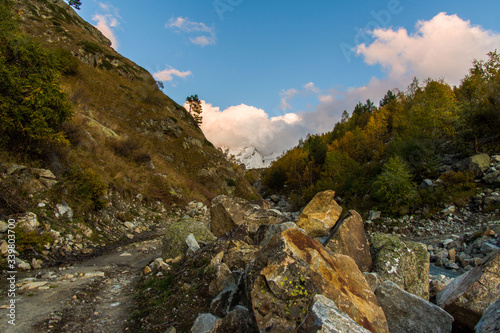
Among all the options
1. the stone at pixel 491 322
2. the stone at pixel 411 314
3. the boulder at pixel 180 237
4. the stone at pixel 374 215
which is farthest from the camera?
the stone at pixel 374 215

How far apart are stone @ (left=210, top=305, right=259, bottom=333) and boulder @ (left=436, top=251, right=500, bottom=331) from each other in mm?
3975

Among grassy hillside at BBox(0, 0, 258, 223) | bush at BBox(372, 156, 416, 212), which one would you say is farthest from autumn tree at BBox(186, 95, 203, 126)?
bush at BBox(372, 156, 416, 212)

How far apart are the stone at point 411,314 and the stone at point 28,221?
1065 centimetres

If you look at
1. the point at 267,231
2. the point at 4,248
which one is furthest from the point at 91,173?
the point at 267,231

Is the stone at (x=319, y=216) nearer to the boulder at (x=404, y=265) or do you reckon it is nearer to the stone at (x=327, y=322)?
the boulder at (x=404, y=265)

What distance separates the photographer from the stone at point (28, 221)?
7.73 m

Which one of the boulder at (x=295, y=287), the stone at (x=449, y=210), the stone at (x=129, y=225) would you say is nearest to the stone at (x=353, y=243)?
the boulder at (x=295, y=287)

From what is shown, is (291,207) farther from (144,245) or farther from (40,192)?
(40,192)

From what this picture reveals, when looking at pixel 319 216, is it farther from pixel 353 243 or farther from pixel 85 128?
pixel 85 128

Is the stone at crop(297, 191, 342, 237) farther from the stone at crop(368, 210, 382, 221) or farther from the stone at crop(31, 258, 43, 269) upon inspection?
the stone at crop(31, 258, 43, 269)

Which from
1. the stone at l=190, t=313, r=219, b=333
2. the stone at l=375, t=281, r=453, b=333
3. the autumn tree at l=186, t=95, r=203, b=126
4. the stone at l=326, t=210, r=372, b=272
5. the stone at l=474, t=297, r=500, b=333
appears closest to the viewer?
the stone at l=474, t=297, r=500, b=333

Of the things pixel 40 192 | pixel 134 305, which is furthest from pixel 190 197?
pixel 134 305

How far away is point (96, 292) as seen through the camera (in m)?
6.45

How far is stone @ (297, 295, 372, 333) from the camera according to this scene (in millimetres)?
2385
